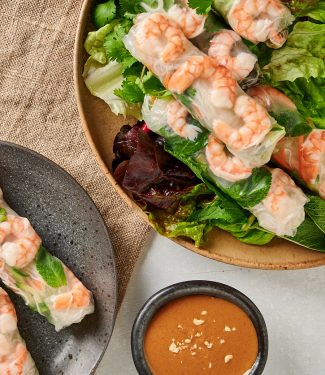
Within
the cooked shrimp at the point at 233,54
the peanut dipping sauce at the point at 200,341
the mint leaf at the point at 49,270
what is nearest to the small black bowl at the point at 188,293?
the peanut dipping sauce at the point at 200,341

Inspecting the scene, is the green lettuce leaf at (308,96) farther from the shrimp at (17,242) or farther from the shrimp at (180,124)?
the shrimp at (17,242)

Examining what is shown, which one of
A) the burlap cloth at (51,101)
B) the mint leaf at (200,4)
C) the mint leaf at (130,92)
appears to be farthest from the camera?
the burlap cloth at (51,101)

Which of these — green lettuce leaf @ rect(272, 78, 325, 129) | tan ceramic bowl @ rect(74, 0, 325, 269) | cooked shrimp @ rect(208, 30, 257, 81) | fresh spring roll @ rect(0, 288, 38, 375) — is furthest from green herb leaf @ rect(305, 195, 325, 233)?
fresh spring roll @ rect(0, 288, 38, 375)

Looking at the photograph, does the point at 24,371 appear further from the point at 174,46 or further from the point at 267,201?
the point at 174,46

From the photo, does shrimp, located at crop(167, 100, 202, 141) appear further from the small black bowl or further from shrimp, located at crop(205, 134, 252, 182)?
the small black bowl

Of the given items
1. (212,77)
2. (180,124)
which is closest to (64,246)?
(180,124)
